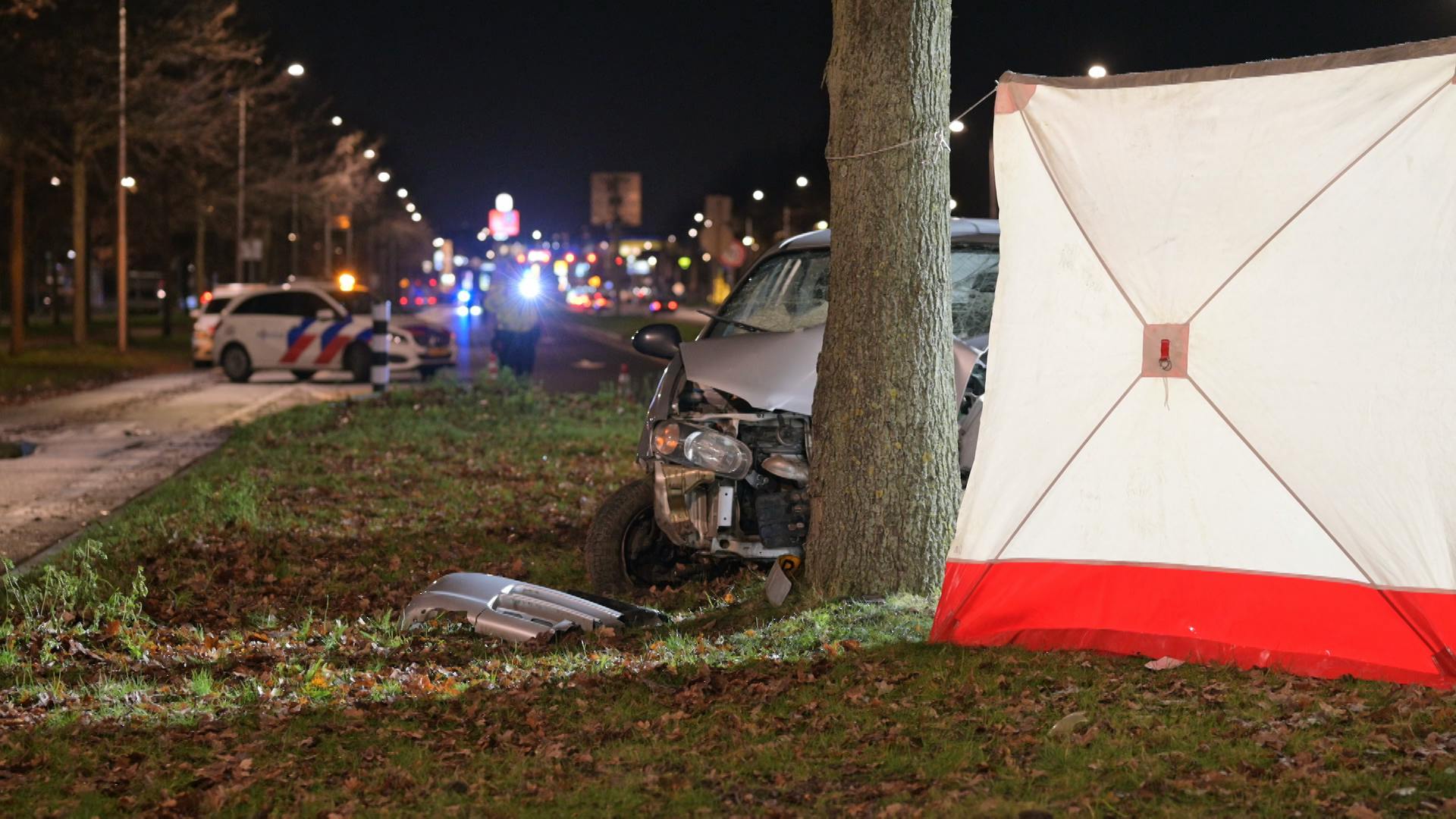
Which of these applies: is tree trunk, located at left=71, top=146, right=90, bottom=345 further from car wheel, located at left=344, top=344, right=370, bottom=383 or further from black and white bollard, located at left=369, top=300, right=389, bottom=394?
black and white bollard, located at left=369, top=300, right=389, bottom=394

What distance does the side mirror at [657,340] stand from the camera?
8156mm

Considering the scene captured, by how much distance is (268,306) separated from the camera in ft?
86.8

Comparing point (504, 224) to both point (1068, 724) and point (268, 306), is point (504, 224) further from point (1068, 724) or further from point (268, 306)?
point (1068, 724)

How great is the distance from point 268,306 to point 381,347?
6989 mm

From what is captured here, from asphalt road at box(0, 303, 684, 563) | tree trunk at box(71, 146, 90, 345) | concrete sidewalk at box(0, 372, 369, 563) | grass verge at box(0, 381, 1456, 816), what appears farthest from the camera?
tree trunk at box(71, 146, 90, 345)

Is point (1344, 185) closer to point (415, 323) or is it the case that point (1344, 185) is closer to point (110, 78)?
point (415, 323)

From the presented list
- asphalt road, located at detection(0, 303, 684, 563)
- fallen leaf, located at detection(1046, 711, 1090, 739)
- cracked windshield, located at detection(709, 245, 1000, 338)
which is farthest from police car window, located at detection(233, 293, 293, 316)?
fallen leaf, located at detection(1046, 711, 1090, 739)

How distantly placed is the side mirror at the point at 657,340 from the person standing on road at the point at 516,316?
50.9 ft

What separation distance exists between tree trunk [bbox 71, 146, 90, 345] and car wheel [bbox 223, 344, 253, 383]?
1030cm

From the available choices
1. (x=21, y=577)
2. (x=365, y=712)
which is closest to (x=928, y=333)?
(x=365, y=712)

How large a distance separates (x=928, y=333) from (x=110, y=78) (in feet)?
97.2

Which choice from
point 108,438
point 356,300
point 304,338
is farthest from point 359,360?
point 108,438

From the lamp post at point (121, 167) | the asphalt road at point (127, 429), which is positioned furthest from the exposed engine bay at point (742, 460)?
the lamp post at point (121, 167)

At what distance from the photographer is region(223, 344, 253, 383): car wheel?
26.4 m
